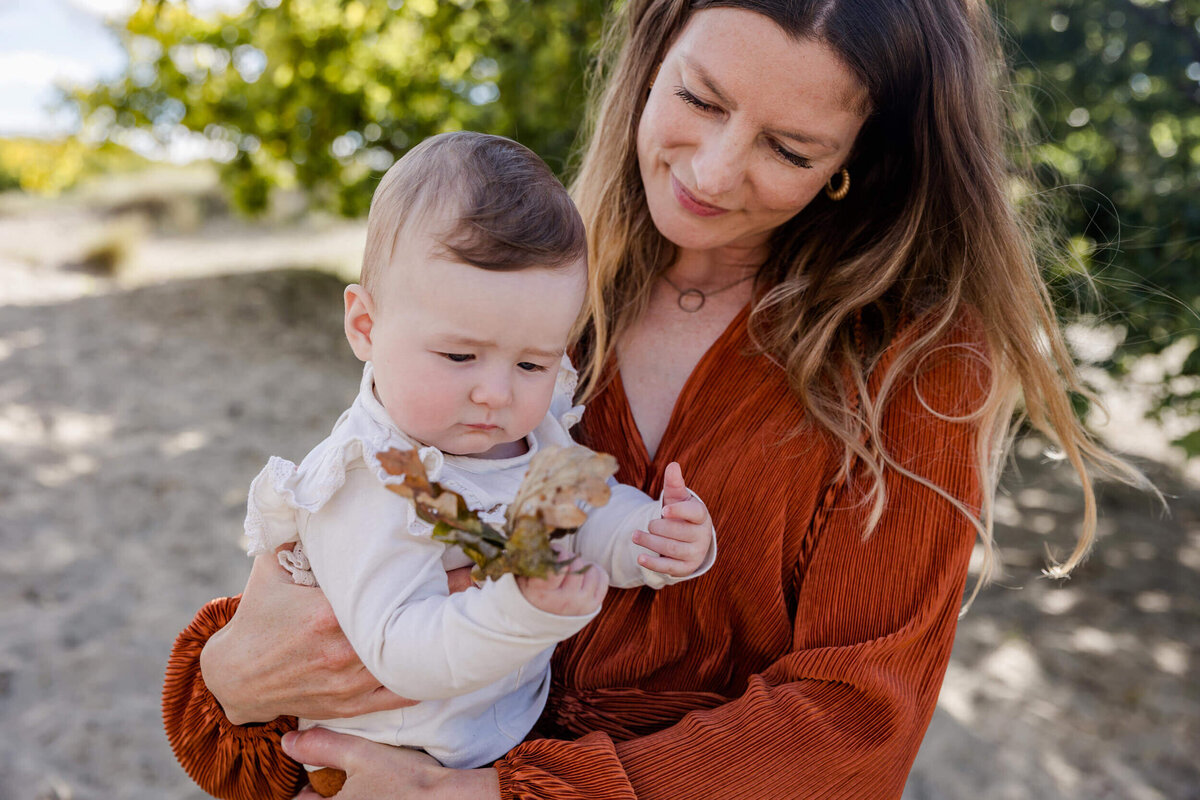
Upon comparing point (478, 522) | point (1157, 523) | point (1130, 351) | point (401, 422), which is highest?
point (478, 522)

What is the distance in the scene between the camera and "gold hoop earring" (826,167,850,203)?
1.94 meters

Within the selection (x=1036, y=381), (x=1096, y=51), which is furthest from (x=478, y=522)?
(x=1096, y=51)

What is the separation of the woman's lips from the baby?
0.43 metres

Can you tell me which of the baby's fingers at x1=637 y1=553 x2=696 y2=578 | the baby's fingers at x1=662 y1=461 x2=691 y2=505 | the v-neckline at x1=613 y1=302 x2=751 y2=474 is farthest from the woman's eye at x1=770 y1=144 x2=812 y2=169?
the baby's fingers at x1=637 y1=553 x2=696 y2=578

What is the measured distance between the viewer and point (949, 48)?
1749 millimetres

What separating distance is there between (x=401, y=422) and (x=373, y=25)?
5860 mm

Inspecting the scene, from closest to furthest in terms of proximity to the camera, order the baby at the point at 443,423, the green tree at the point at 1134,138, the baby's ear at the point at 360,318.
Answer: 1. the baby at the point at 443,423
2. the baby's ear at the point at 360,318
3. the green tree at the point at 1134,138

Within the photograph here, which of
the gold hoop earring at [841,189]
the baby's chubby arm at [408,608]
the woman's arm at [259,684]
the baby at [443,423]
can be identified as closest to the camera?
the baby's chubby arm at [408,608]

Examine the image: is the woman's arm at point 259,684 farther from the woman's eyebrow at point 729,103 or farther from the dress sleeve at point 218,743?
the woman's eyebrow at point 729,103

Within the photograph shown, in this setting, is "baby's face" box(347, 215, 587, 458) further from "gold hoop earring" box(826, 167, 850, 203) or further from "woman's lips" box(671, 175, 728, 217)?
"gold hoop earring" box(826, 167, 850, 203)

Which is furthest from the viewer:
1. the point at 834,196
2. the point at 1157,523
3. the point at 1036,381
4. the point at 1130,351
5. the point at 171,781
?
the point at 1157,523

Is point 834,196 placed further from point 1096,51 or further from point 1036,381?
point 1096,51

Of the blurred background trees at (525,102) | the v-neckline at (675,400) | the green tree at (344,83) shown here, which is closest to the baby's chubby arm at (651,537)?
the v-neckline at (675,400)

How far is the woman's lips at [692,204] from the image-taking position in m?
1.77
